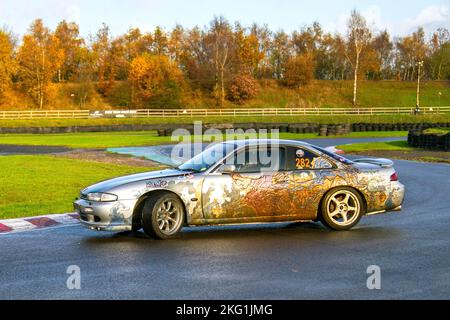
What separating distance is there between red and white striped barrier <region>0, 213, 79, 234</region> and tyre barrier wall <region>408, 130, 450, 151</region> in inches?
882

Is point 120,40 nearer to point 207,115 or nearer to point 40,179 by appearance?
point 207,115

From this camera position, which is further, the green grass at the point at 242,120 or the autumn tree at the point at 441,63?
the autumn tree at the point at 441,63

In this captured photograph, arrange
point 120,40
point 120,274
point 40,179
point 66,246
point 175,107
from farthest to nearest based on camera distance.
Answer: point 120,40 → point 175,107 → point 40,179 → point 66,246 → point 120,274

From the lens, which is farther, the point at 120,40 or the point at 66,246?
the point at 120,40

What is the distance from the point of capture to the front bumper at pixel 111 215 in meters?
8.53

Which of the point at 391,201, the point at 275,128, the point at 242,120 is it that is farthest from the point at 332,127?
the point at 391,201

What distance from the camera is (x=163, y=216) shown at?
8664mm

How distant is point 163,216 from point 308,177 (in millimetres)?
2283

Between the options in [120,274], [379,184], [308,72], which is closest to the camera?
[120,274]

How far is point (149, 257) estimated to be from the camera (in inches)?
297

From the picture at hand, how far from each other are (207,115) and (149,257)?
2338 inches

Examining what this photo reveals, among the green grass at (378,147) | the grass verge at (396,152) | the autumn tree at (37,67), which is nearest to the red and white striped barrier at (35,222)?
the grass verge at (396,152)

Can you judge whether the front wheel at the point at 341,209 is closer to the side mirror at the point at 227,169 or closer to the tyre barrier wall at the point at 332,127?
the side mirror at the point at 227,169
